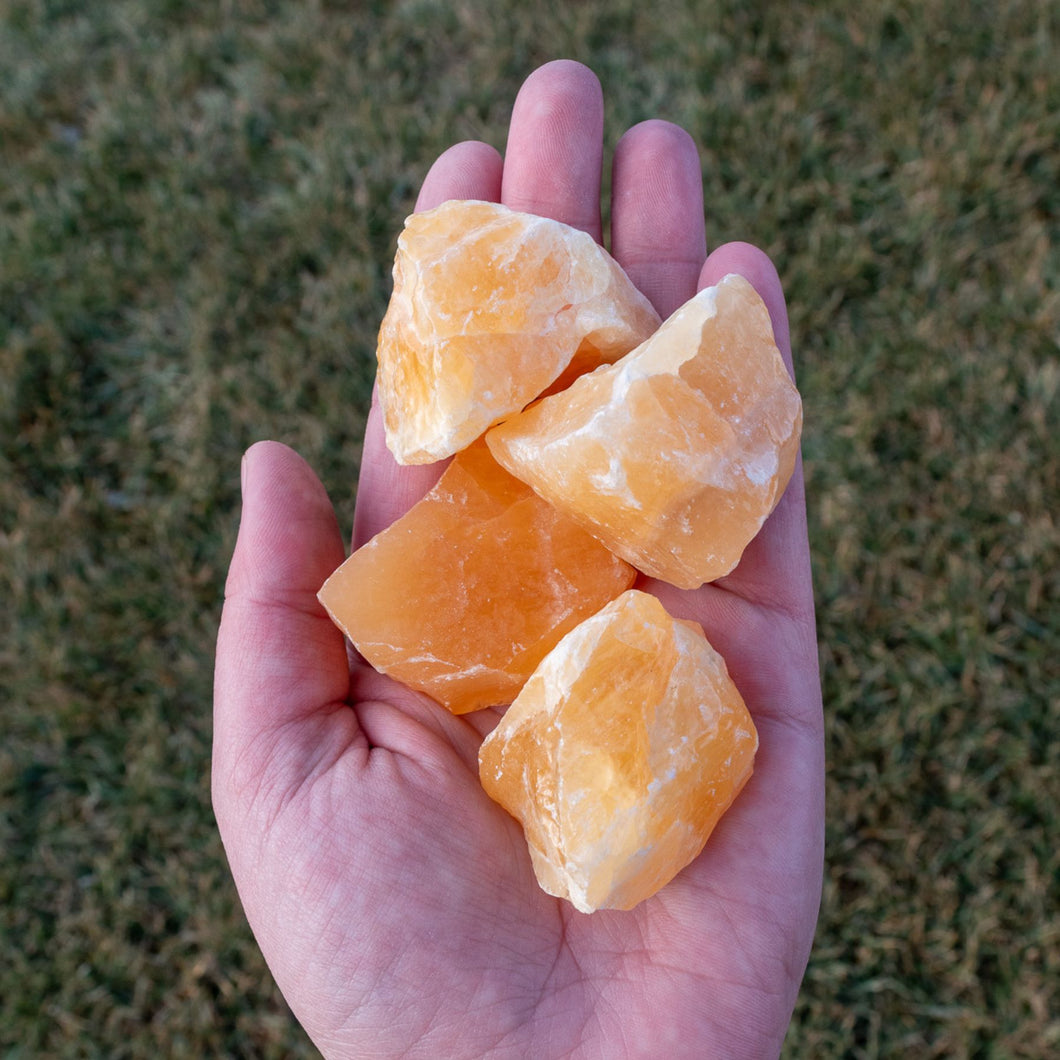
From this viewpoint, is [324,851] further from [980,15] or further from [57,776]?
[980,15]

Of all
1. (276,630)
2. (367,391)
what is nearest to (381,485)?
(276,630)

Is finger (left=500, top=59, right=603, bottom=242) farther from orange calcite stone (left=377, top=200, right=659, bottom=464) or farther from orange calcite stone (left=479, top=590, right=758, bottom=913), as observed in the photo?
orange calcite stone (left=479, top=590, right=758, bottom=913)

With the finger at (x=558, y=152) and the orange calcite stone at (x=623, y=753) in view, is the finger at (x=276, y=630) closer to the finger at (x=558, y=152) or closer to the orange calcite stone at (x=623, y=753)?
the orange calcite stone at (x=623, y=753)

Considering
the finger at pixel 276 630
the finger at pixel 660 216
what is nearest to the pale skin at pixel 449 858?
the finger at pixel 276 630

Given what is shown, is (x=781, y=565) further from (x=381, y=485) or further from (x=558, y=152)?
Result: (x=558, y=152)

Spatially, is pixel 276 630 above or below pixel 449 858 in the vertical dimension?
above

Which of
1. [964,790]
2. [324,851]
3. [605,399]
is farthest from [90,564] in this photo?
[964,790]
